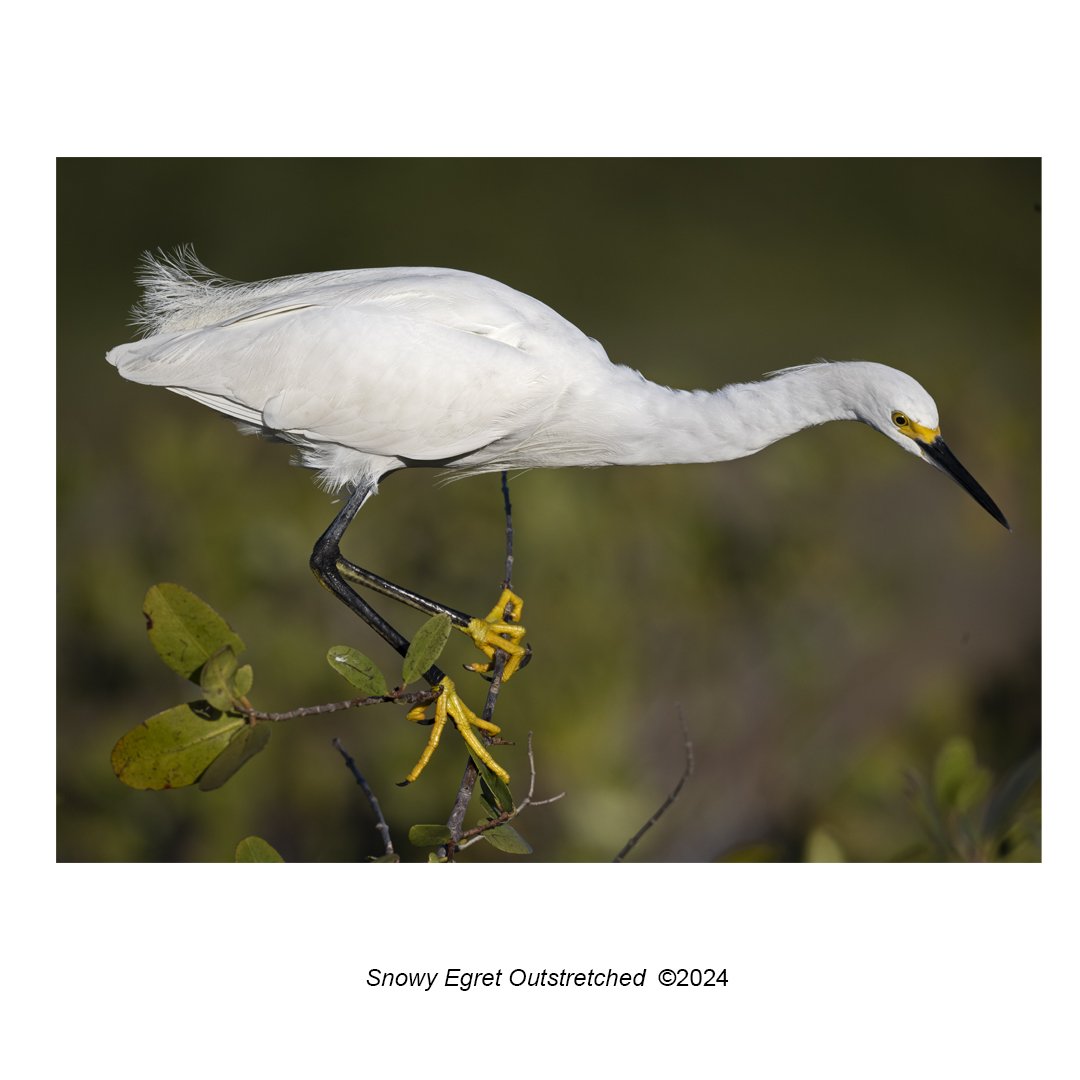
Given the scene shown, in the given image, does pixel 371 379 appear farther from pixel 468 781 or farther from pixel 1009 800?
pixel 1009 800

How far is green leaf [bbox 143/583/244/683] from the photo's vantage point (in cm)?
131

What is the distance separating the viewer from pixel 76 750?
307 cm

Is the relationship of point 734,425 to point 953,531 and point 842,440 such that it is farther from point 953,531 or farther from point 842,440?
point 953,531

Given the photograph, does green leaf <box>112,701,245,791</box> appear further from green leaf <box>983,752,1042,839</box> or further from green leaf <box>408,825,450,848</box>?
green leaf <box>983,752,1042,839</box>

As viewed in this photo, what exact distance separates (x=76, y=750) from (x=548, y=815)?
1350mm

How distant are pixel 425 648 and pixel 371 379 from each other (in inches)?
22.7

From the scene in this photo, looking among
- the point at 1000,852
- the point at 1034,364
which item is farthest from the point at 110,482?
the point at 1034,364

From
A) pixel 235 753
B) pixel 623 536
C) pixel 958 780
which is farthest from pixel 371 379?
pixel 623 536

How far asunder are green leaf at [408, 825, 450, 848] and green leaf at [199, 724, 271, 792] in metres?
0.22

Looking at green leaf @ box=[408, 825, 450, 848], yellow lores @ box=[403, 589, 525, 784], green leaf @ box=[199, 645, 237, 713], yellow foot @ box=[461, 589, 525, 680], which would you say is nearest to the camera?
green leaf @ box=[199, 645, 237, 713]

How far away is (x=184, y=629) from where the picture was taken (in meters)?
1.33

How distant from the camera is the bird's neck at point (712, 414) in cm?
175

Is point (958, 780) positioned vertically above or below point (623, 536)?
below

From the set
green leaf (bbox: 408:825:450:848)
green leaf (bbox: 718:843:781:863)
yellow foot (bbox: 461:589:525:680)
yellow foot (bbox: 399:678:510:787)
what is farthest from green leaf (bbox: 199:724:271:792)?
green leaf (bbox: 718:843:781:863)
